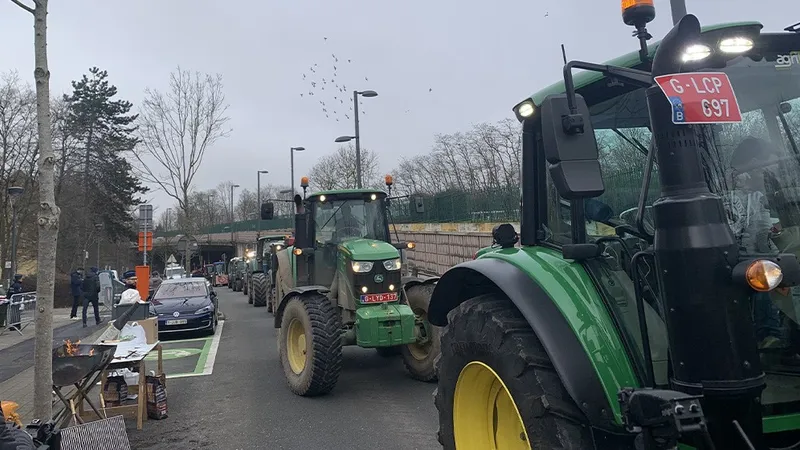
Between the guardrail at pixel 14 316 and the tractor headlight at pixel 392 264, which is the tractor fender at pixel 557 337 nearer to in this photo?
the tractor headlight at pixel 392 264

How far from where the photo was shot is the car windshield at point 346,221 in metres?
8.23

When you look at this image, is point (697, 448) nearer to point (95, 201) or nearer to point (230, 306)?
point (230, 306)

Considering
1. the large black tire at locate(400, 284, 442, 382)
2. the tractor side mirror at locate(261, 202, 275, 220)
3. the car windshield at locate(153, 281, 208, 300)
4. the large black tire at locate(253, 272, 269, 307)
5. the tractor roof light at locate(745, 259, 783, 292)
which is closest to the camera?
the tractor roof light at locate(745, 259, 783, 292)

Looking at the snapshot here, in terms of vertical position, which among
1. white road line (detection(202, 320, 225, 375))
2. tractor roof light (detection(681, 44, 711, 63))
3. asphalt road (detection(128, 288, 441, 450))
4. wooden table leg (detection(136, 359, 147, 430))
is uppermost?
tractor roof light (detection(681, 44, 711, 63))

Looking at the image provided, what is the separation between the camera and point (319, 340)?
658 centimetres

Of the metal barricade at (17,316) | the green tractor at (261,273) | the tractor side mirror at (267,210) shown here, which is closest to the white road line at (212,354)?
the tractor side mirror at (267,210)

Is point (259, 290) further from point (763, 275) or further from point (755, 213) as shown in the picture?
point (763, 275)

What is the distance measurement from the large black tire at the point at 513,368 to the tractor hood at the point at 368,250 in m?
4.05

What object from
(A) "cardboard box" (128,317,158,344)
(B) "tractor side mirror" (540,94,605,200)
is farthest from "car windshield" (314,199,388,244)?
(B) "tractor side mirror" (540,94,605,200)

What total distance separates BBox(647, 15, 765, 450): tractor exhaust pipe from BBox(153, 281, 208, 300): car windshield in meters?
13.0

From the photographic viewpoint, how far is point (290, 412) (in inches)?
244

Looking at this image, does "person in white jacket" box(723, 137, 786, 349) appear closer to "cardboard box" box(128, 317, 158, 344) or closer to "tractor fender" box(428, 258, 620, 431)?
"tractor fender" box(428, 258, 620, 431)

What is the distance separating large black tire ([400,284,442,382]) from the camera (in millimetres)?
7215

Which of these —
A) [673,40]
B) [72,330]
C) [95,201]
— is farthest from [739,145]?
[95,201]
